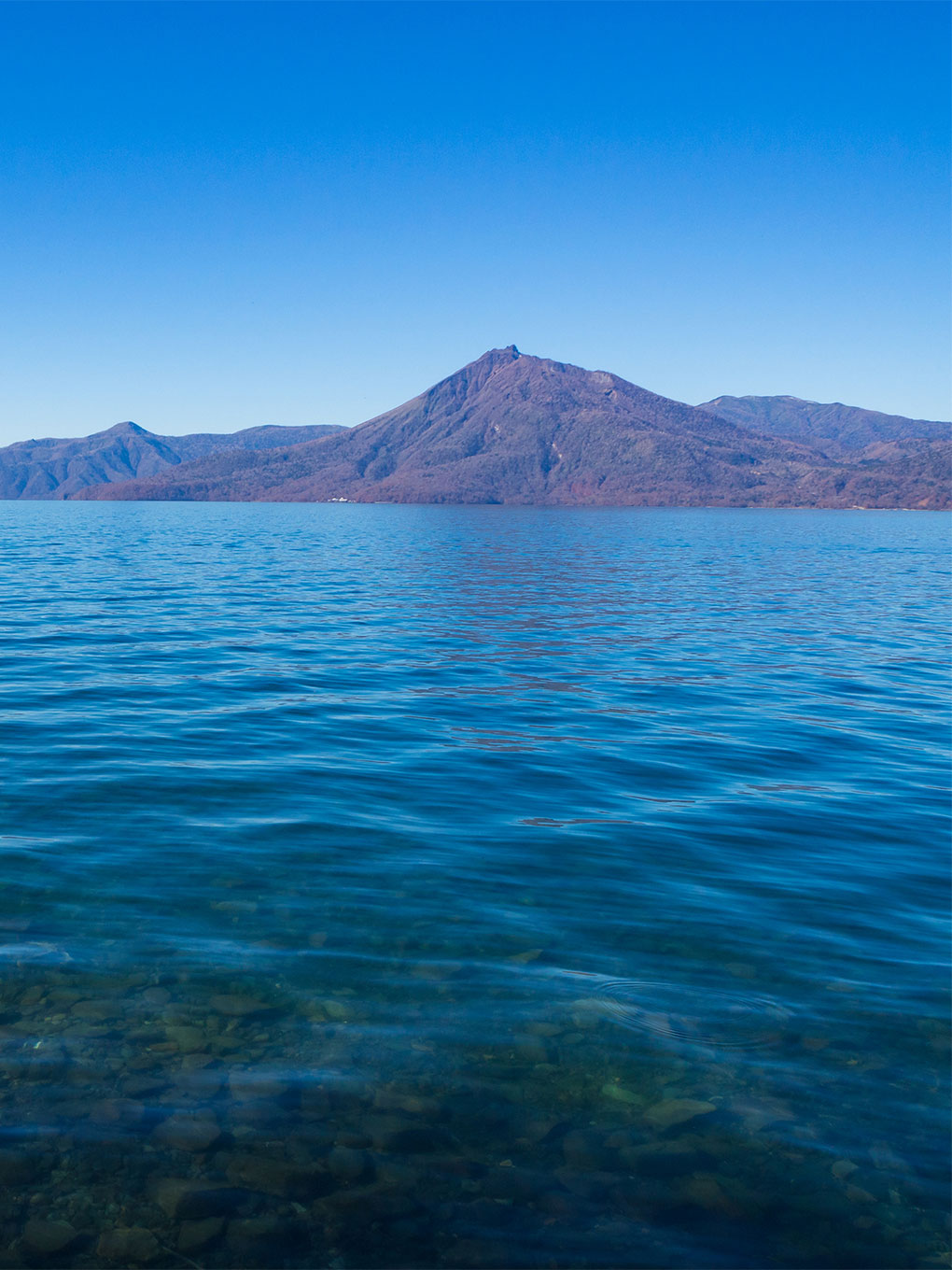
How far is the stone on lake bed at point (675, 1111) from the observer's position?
5.84 metres

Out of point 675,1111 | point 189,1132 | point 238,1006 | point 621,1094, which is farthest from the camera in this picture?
point 238,1006

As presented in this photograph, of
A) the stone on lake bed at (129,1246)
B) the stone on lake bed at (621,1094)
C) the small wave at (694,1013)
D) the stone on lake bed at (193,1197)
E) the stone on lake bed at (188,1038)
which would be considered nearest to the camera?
the stone on lake bed at (129,1246)

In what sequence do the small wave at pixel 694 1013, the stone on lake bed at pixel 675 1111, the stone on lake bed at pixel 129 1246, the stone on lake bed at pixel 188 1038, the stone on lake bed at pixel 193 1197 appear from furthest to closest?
the small wave at pixel 694 1013, the stone on lake bed at pixel 188 1038, the stone on lake bed at pixel 675 1111, the stone on lake bed at pixel 193 1197, the stone on lake bed at pixel 129 1246

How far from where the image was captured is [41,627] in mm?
25812

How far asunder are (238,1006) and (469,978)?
187 cm

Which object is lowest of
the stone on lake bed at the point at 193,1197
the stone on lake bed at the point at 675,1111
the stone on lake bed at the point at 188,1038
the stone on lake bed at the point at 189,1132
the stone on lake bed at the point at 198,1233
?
the stone on lake bed at the point at 675,1111

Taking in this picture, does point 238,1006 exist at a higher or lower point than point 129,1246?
higher

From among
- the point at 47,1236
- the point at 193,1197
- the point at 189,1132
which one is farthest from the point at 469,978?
the point at 47,1236

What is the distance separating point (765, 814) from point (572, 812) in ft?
8.57

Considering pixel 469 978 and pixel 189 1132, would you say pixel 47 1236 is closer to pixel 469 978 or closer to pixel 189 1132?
pixel 189 1132

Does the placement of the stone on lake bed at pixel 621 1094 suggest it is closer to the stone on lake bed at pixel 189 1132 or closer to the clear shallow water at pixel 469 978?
the clear shallow water at pixel 469 978

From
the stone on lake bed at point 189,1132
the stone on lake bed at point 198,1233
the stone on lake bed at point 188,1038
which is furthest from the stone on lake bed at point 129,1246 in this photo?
the stone on lake bed at point 188,1038

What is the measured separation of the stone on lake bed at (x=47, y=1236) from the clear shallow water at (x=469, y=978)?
0.02m

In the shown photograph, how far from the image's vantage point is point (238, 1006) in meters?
Result: 6.86
